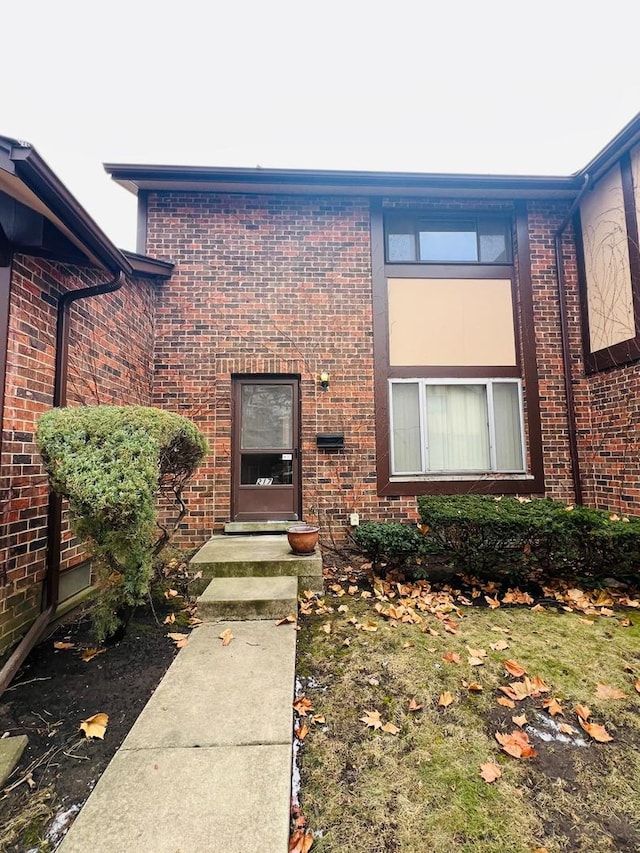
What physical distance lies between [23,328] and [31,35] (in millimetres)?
6604

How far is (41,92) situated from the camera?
26.7 feet

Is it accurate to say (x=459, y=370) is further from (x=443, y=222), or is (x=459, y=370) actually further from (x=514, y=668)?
(x=514, y=668)

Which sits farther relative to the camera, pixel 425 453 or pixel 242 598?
pixel 425 453

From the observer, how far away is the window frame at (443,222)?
6.25 metres

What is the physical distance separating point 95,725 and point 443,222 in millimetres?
7499

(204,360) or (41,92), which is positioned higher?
(41,92)

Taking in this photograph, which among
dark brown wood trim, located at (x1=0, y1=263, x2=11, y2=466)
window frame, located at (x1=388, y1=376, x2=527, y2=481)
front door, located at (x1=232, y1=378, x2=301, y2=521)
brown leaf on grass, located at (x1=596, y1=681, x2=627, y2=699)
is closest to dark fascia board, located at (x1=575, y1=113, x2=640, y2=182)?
window frame, located at (x1=388, y1=376, x2=527, y2=481)

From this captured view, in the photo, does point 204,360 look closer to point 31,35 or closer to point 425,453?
point 425,453

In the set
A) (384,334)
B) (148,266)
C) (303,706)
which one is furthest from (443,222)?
(303,706)

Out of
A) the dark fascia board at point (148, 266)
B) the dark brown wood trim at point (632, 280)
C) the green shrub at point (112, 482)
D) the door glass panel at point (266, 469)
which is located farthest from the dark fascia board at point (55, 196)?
the dark brown wood trim at point (632, 280)

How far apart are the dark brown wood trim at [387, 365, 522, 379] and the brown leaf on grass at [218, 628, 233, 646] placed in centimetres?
425

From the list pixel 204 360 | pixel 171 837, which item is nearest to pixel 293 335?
pixel 204 360

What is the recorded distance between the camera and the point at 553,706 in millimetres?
2420

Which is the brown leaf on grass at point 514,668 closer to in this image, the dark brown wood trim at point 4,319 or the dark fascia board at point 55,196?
the dark brown wood trim at point 4,319
